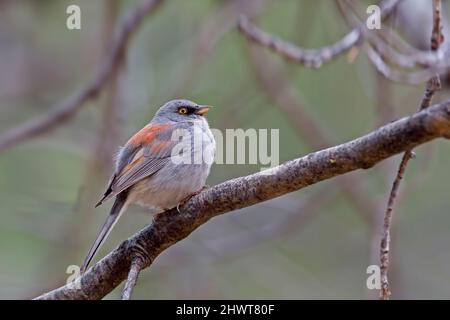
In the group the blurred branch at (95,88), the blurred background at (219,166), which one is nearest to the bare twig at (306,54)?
the blurred background at (219,166)

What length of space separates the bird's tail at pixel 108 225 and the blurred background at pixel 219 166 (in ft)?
5.53

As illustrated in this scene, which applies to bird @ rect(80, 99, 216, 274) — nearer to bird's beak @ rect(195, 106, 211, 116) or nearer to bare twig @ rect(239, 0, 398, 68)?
bird's beak @ rect(195, 106, 211, 116)

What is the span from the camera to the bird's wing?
4.20 meters

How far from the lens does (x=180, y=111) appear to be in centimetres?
484

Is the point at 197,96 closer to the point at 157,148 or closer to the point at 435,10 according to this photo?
the point at 157,148

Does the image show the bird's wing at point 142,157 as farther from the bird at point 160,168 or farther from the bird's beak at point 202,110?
the bird's beak at point 202,110

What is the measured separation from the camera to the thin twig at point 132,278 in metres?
2.82

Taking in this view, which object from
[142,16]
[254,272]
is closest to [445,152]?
[254,272]

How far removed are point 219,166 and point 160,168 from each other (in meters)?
3.47

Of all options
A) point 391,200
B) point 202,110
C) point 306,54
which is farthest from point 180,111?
point 391,200

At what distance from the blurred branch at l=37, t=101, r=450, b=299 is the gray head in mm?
1426

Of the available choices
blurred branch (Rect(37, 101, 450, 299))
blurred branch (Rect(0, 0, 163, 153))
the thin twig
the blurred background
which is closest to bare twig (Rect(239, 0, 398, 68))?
the blurred background

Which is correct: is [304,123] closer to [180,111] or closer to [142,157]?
[180,111]
